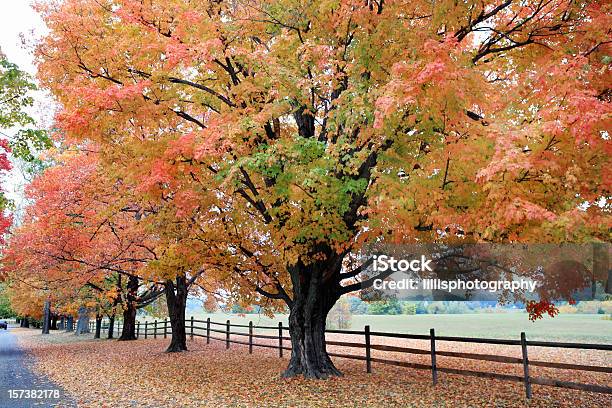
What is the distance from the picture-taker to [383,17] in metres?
9.31

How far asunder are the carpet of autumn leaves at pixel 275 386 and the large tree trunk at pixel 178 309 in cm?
390

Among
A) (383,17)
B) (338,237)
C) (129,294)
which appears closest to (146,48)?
(383,17)

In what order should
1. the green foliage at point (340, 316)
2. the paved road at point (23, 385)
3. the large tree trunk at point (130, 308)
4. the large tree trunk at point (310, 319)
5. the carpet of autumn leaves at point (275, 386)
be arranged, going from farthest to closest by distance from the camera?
the green foliage at point (340, 316) → the large tree trunk at point (130, 308) → the large tree trunk at point (310, 319) → the paved road at point (23, 385) → the carpet of autumn leaves at point (275, 386)

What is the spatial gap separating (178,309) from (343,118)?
1625 cm

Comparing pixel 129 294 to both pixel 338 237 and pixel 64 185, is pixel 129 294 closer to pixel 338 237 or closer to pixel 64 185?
pixel 64 185

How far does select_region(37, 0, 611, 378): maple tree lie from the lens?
716 centimetres

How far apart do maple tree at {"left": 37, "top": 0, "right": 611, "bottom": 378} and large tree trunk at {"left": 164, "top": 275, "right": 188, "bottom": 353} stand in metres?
8.63

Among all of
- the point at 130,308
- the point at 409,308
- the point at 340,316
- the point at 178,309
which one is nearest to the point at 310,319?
the point at 178,309

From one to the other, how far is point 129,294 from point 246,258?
16.7 meters

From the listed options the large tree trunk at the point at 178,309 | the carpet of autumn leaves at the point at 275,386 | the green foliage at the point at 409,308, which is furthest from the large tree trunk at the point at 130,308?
the green foliage at the point at 409,308

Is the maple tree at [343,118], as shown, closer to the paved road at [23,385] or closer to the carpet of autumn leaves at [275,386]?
the carpet of autumn leaves at [275,386]

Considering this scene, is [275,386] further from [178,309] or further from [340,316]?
[340,316]

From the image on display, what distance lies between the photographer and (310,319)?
13.0 meters

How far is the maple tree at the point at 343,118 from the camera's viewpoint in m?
7.16
